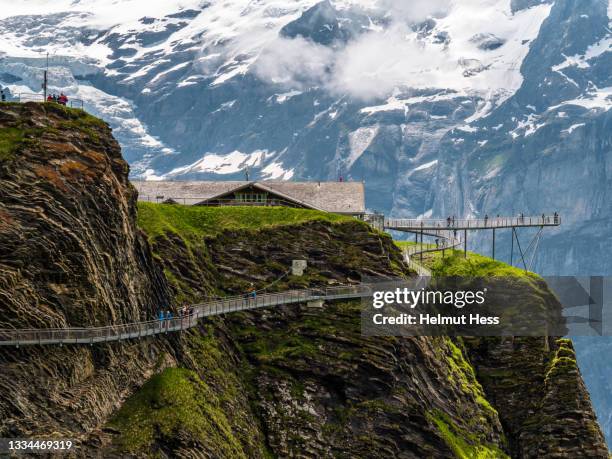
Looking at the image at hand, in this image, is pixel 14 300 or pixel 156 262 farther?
pixel 156 262

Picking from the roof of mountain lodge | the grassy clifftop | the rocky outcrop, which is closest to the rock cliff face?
the rocky outcrop

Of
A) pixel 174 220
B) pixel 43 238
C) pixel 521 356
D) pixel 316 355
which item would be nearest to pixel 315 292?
pixel 316 355

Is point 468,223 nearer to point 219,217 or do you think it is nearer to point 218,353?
point 219,217

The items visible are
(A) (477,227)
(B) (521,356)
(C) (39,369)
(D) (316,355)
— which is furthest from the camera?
(A) (477,227)

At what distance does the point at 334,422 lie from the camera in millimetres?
123812

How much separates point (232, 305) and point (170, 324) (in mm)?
14863

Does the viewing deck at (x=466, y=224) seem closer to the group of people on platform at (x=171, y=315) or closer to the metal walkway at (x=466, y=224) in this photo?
the metal walkway at (x=466, y=224)

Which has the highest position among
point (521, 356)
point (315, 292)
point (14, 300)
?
point (14, 300)

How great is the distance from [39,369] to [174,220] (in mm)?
47242

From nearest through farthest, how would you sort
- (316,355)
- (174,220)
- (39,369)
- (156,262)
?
(39,369) < (156,262) < (316,355) < (174,220)

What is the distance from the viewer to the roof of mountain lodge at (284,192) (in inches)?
6068

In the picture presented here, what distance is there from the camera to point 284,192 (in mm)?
157875

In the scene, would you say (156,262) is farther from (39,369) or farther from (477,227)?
(477,227)

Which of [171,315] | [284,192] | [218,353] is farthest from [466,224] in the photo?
[171,315]
